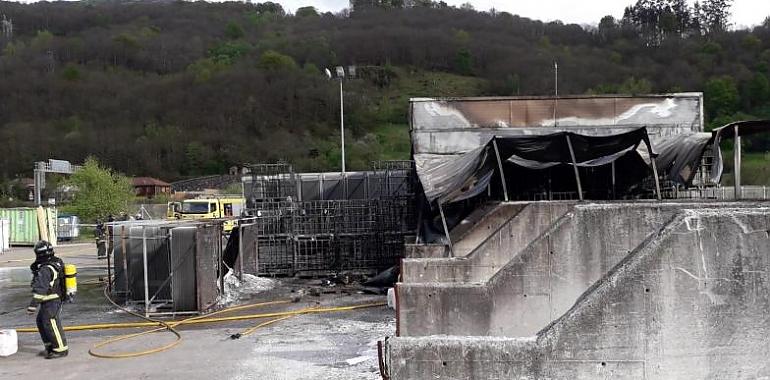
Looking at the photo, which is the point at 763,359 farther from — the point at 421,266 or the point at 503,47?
the point at 503,47

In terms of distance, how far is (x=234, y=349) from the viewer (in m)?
10.5

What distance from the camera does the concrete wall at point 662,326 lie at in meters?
5.18

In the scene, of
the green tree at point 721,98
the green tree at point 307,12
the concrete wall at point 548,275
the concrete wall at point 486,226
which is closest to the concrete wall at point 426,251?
the concrete wall at point 486,226

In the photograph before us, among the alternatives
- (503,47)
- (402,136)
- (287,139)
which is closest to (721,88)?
(402,136)

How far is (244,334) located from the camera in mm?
11562

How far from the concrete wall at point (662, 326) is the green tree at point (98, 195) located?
5202 cm

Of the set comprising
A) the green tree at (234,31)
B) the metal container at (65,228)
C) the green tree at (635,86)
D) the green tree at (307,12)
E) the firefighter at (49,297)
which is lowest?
the metal container at (65,228)

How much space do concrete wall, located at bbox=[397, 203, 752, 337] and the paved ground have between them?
4.90ft

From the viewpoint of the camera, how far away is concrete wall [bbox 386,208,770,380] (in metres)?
5.18

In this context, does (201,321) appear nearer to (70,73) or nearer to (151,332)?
(151,332)

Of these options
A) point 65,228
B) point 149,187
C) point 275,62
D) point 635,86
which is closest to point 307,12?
point 275,62

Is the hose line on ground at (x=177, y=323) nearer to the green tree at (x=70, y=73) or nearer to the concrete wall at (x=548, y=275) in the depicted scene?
the concrete wall at (x=548, y=275)

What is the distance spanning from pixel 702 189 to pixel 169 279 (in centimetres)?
1293

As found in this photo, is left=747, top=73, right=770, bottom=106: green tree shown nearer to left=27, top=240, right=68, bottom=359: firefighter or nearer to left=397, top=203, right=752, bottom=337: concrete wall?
left=397, top=203, right=752, bottom=337: concrete wall
